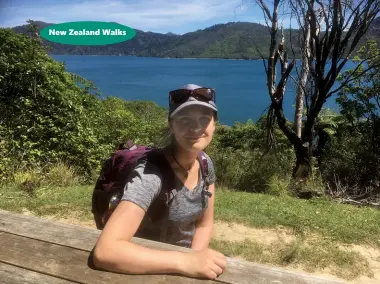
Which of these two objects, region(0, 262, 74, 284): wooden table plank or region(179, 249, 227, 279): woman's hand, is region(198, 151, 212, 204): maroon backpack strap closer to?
region(179, 249, 227, 279): woman's hand

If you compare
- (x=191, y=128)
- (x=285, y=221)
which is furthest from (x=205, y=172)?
(x=285, y=221)

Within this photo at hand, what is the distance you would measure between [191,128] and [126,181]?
1.28 feet

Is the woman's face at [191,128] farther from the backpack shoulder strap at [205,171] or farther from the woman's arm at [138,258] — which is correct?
the woman's arm at [138,258]

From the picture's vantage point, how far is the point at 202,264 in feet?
4.10

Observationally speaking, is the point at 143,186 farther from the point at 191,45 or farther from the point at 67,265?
the point at 191,45

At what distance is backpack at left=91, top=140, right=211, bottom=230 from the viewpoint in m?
1.54

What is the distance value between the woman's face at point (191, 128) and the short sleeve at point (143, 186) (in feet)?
0.59

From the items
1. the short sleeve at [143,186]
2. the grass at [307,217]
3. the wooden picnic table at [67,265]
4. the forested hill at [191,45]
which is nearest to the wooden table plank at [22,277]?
the wooden picnic table at [67,265]

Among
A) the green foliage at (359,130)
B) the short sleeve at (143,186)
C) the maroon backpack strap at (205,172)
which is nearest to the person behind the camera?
the short sleeve at (143,186)

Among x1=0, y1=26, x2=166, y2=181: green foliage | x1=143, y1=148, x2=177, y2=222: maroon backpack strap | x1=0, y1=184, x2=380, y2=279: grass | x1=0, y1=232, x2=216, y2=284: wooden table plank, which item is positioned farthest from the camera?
x1=0, y1=26, x2=166, y2=181: green foliage

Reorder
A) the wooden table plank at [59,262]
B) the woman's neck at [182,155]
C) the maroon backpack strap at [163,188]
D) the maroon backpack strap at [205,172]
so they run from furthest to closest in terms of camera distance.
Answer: the maroon backpack strap at [205,172] < the woman's neck at [182,155] < the maroon backpack strap at [163,188] < the wooden table plank at [59,262]

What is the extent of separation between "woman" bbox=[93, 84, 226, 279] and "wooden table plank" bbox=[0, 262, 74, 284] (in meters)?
0.15

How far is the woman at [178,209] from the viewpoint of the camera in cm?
122

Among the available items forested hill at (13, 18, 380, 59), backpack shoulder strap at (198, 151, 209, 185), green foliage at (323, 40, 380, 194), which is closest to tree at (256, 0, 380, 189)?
green foliage at (323, 40, 380, 194)
